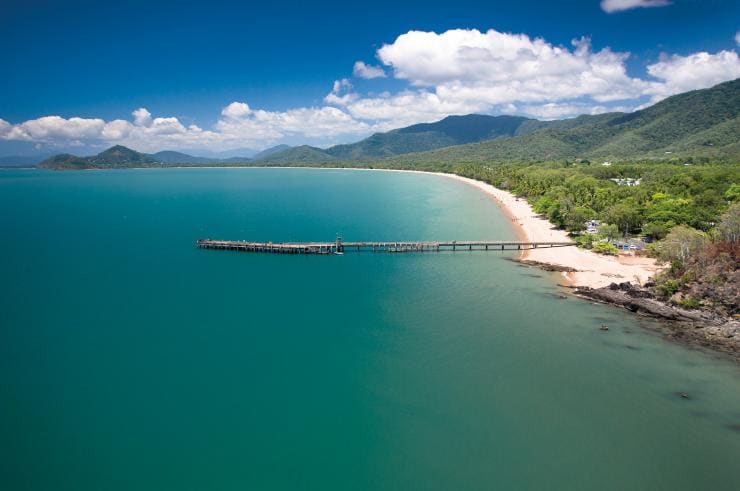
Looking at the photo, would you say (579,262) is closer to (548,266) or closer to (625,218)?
(548,266)

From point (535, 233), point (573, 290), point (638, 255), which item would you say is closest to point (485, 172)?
point (535, 233)

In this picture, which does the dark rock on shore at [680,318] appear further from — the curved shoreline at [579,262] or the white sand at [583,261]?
the white sand at [583,261]

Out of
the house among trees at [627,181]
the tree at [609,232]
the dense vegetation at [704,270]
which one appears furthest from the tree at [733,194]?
the house among trees at [627,181]

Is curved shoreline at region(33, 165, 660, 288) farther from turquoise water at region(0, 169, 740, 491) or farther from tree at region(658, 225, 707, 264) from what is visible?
turquoise water at region(0, 169, 740, 491)

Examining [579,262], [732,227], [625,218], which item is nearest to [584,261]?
[579,262]

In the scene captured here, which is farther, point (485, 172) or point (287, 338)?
point (485, 172)

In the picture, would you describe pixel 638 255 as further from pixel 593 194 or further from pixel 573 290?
pixel 593 194
